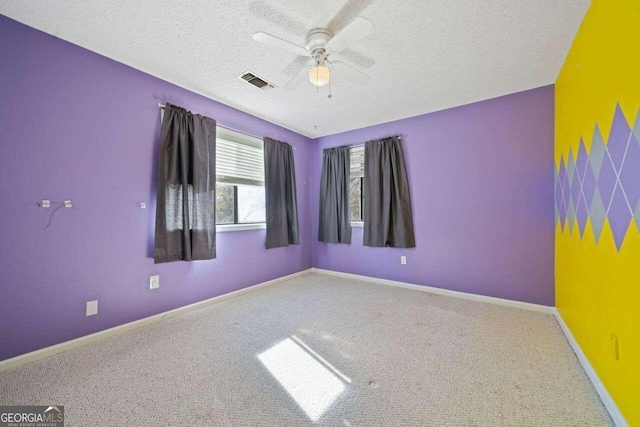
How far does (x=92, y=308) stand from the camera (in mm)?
2062

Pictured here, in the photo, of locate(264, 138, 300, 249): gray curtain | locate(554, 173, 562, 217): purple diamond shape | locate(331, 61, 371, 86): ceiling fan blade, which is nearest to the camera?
locate(331, 61, 371, 86): ceiling fan blade

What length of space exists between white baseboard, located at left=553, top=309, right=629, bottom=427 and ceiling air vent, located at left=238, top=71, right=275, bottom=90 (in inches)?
A: 130

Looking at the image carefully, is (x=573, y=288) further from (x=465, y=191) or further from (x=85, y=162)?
(x=85, y=162)

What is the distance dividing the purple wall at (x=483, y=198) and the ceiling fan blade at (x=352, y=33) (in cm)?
212

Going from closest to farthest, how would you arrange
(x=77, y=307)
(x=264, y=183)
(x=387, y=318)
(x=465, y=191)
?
(x=77, y=307)
(x=387, y=318)
(x=465, y=191)
(x=264, y=183)

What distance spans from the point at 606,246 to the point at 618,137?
59cm

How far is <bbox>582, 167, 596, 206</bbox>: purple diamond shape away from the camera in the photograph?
158 cm

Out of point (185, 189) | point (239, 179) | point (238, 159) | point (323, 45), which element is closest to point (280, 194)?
point (239, 179)

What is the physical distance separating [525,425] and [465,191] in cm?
243

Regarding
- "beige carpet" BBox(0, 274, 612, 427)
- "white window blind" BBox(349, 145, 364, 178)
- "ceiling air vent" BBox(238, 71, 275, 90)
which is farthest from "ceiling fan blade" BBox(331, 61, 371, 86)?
"beige carpet" BBox(0, 274, 612, 427)

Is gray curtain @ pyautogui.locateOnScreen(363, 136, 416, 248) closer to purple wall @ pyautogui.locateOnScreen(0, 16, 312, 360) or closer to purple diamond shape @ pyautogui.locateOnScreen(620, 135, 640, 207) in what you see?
purple diamond shape @ pyautogui.locateOnScreen(620, 135, 640, 207)

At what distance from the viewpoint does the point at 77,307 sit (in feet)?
6.53

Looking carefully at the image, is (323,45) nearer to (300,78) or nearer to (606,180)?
(300,78)

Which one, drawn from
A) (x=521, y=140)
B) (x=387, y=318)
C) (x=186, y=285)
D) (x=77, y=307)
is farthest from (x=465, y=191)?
(x=77, y=307)
